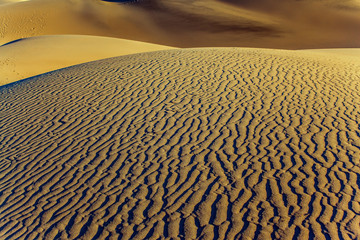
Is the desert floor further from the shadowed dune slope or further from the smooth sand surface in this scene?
the smooth sand surface

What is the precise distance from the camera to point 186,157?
691 cm

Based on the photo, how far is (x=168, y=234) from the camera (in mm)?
5223

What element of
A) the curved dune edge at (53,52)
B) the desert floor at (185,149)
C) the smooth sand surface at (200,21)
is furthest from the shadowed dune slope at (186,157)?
the smooth sand surface at (200,21)

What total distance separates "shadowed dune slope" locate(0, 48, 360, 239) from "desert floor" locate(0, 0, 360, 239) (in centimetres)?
2

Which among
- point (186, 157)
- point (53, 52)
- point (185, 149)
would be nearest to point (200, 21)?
point (53, 52)

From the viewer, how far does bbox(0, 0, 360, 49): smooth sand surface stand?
31766 mm

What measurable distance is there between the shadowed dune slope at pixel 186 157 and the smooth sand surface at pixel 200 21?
21.2 m

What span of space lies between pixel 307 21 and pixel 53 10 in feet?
81.3

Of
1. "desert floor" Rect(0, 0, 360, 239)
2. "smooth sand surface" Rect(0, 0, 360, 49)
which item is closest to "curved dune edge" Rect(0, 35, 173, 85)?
"desert floor" Rect(0, 0, 360, 239)

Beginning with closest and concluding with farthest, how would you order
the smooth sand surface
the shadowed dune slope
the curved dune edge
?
1. the shadowed dune slope
2. the curved dune edge
3. the smooth sand surface

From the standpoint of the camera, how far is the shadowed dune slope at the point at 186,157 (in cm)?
545

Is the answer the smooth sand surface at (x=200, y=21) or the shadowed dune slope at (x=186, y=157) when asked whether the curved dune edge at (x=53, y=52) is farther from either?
the smooth sand surface at (x=200, y=21)

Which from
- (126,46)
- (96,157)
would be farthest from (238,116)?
(126,46)

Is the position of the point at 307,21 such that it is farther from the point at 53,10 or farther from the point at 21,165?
the point at 21,165
